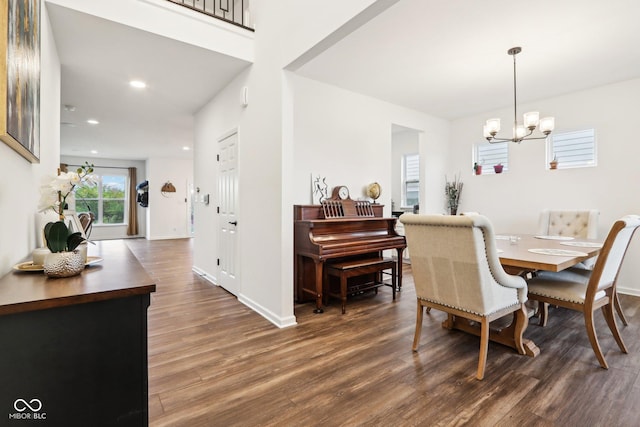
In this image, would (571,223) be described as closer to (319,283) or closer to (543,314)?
(543,314)

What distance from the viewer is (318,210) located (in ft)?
12.0

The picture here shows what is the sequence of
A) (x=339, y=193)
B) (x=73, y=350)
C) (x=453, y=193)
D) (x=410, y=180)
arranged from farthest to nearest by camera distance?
1. (x=410, y=180)
2. (x=453, y=193)
3. (x=339, y=193)
4. (x=73, y=350)

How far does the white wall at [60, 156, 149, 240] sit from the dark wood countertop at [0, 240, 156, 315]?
9.87m

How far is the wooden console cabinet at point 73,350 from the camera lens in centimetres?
92

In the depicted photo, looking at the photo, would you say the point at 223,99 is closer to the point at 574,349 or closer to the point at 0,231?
the point at 0,231

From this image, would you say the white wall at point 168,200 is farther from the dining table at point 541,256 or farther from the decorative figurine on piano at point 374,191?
the dining table at point 541,256

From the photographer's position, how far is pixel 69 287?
3.56ft

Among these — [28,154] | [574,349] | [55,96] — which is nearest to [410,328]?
[574,349]

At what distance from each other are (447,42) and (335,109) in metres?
1.59

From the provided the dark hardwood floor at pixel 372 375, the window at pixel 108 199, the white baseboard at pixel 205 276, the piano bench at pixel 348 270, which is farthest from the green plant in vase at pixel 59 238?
the window at pixel 108 199

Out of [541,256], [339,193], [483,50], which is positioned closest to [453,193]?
[339,193]

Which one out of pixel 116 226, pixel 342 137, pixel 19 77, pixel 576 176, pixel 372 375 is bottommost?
pixel 372 375

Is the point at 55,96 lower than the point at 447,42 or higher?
lower

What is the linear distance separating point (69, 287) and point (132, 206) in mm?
10674
